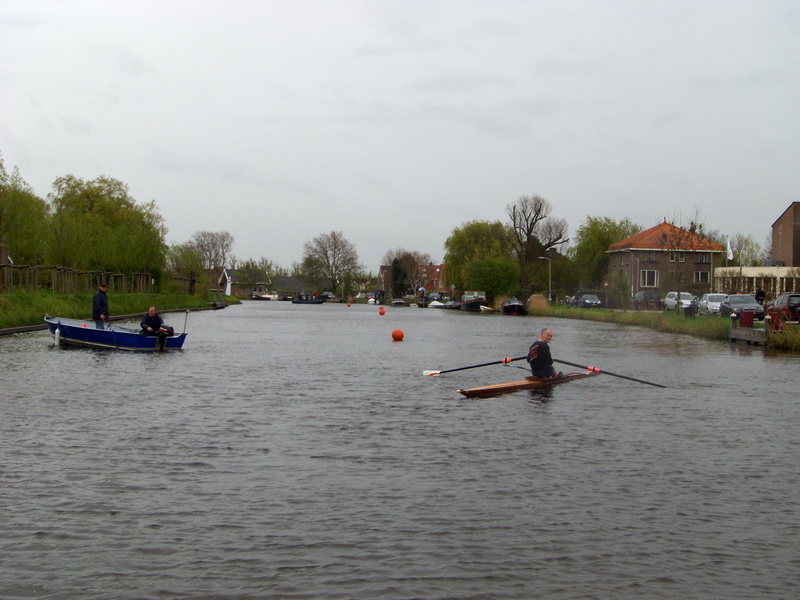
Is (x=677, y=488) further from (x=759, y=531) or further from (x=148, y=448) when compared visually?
(x=148, y=448)

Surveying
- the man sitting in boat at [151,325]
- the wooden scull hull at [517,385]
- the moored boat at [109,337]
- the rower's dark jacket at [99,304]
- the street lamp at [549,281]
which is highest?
the street lamp at [549,281]

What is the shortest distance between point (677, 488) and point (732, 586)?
370cm

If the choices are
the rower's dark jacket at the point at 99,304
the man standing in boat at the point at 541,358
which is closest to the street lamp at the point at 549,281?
the rower's dark jacket at the point at 99,304

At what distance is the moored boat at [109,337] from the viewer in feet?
103

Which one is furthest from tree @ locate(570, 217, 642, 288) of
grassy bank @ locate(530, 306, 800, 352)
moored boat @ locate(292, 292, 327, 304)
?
moored boat @ locate(292, 292, 327, 304)

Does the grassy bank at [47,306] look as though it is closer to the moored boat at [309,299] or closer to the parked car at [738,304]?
the parked car at [738,304]

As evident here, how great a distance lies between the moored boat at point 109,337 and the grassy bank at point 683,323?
2327 cm

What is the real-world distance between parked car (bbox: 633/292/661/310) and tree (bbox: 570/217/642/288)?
124ft

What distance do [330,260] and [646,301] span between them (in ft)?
316

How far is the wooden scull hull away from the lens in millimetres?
20469

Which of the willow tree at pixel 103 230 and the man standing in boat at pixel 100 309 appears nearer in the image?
the man standing in boat at pixel 100 309

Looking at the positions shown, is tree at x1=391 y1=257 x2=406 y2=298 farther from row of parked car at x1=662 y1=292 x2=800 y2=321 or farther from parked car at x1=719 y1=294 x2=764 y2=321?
parked car at x1=719 y1=294 x2=764 y2=321

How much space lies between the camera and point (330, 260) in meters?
165

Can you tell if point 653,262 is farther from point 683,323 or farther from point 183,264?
point 683,323
